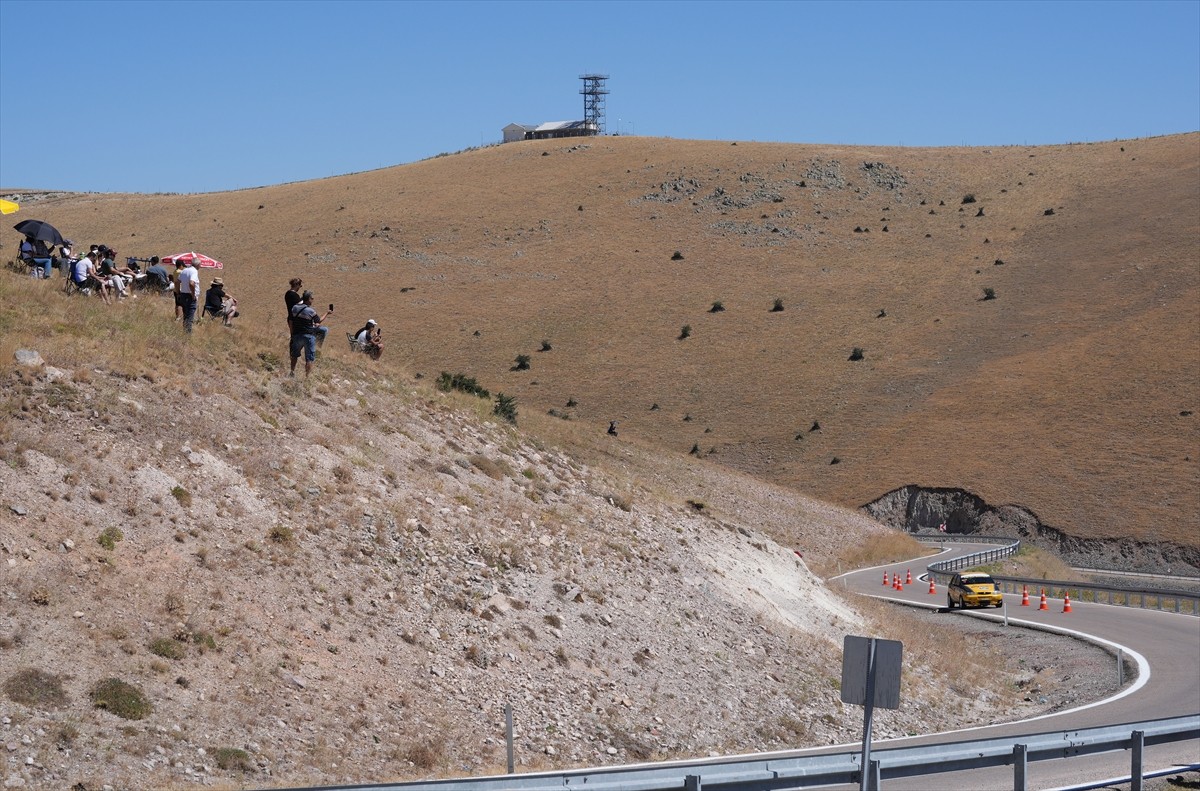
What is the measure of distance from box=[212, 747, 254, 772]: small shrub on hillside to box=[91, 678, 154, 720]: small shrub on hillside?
2.93ft

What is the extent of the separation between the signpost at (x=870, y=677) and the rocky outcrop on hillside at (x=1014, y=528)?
47938 millimetres

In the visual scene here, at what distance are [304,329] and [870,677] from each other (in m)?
14.7

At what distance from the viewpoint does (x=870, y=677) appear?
9.38m

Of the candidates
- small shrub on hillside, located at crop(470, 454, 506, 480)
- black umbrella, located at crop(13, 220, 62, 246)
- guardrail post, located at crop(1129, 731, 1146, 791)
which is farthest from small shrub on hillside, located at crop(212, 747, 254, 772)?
black umbrella, located at crop(13, 220, 62, 246)

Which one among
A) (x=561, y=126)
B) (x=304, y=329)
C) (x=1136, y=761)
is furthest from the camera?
(x=561, y=126)

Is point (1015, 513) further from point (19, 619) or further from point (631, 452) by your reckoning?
point (19, 619)

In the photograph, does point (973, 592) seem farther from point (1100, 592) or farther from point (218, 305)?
point (218, 305)

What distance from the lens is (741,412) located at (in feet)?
232

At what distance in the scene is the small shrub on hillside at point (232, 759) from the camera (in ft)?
Result: 39.2

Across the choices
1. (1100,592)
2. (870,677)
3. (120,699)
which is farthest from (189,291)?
(1100,592)

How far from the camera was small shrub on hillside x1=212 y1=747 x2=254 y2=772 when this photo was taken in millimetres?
11938

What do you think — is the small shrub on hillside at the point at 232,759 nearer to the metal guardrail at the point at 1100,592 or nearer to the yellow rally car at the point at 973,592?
the yellow rally car at the point at 973,592

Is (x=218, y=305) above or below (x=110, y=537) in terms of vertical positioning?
above

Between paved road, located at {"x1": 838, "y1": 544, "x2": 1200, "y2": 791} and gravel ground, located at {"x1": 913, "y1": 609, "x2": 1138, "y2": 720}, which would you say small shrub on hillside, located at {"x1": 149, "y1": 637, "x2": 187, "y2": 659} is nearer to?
paved road, located at {"x1": 838, "y1": 544, "x2": 1200, "y2": 791}
